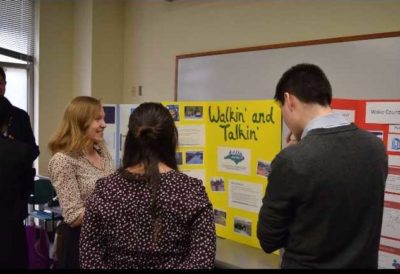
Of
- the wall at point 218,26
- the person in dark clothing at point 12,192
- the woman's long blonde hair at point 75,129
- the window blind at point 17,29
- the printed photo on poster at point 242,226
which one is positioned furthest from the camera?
the window blind at point 17,29

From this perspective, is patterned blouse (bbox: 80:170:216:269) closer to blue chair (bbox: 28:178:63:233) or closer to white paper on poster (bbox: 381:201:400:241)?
white paper on poster (bbox: 381:201:400:241)

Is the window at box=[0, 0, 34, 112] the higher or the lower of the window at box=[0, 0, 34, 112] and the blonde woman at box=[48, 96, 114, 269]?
the higher

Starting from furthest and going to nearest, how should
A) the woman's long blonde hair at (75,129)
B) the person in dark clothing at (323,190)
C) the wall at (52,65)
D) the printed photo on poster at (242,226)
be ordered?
the wall at (52,65) → the printed photo on poster at (242,226) → the woman's long blonde hair at (75,129) → the person in dark clothing at (323,190)

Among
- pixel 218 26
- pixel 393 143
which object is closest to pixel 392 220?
pixel 393 143

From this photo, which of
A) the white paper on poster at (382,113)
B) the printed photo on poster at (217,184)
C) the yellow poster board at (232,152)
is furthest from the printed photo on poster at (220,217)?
the white paper on poster at (382,113)

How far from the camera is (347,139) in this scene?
1.16 metres

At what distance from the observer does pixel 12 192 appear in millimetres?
1761

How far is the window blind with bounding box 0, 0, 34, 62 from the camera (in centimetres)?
393

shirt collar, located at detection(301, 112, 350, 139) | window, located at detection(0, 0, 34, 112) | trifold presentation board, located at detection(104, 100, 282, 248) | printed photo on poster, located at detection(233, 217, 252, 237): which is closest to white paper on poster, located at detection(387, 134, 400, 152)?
trifold presentation board, located at detection(104, 100, 282, 248)

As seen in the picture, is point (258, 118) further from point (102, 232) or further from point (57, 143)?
point (102, 232)

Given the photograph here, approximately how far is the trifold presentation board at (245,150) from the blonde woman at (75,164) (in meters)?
0.63

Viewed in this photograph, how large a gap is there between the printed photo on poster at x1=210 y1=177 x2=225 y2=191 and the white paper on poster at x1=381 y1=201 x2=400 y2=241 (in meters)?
0.93

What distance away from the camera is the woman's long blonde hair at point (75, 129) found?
182 cm

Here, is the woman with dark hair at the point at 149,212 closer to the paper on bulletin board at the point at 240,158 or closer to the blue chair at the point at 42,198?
the paper on bulletin board at the point at 240,158
